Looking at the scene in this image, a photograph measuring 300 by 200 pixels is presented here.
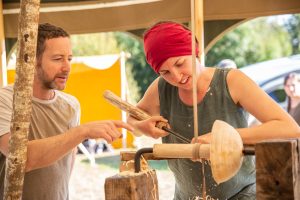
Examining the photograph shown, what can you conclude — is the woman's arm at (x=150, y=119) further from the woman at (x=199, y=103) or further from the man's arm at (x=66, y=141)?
the man's arm at (x=66, y=141)

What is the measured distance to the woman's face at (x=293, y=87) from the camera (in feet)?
12.4

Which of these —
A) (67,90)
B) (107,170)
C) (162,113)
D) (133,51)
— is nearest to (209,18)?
(162,113)

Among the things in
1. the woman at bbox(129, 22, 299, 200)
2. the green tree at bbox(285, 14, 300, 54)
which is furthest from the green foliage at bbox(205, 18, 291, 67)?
the woman at bbox(129, 22, 299, 200)

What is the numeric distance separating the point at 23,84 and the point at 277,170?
0.57 meters

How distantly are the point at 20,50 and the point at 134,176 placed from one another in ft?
1.29

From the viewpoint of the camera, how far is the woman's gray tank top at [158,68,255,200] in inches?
58.3

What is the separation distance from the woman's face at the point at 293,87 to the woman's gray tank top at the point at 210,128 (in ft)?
7.86

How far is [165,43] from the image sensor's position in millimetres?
1426

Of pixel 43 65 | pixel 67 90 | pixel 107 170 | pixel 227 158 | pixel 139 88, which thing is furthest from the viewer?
pixel 139 88

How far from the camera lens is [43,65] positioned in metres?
1.76

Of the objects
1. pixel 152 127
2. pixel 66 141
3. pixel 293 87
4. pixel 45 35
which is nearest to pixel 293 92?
pixel 293 87

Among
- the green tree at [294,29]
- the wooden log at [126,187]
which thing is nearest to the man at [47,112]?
the wooden log at [126,187]

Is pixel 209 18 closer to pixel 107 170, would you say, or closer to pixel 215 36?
pixel 215 36

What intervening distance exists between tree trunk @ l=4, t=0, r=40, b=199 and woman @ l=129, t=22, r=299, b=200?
450 mm
